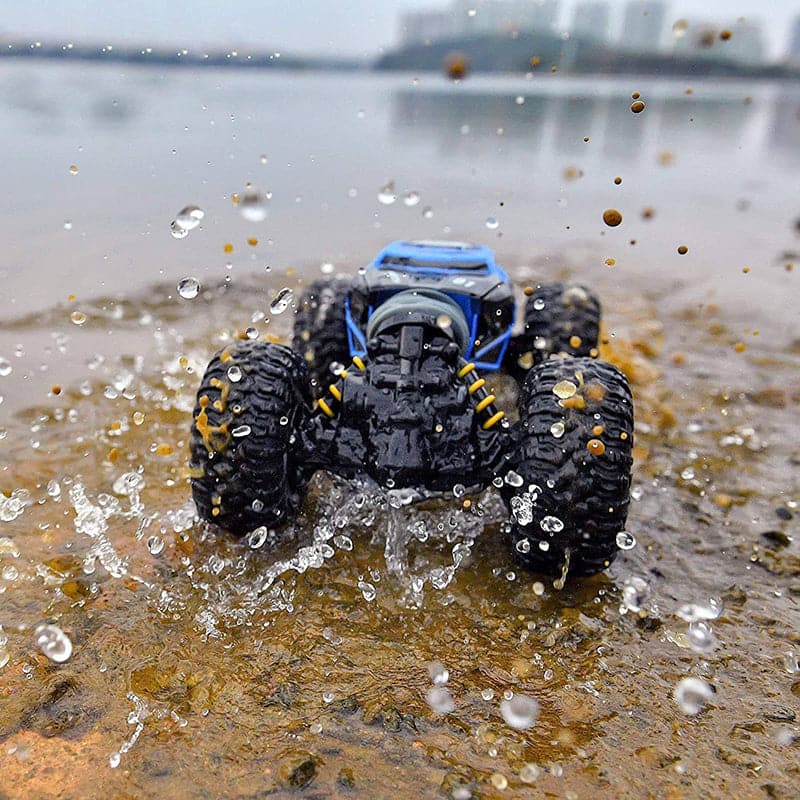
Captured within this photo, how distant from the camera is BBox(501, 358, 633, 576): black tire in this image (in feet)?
9.00

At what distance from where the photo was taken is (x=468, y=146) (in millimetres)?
18703

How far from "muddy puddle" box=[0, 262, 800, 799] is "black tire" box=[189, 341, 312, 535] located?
0.33 m

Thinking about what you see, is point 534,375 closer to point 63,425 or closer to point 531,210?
point 63,425

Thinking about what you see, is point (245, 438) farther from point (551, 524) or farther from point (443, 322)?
point (551, 524)

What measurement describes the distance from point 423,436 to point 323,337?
1.69 m

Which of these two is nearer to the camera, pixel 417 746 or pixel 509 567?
pixel 417 746

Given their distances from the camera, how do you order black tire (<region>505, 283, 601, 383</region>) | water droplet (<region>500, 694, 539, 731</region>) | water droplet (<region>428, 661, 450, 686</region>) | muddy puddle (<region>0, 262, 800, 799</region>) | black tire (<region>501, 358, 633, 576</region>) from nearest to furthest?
muddy puddle (<region>0, 262, 800, 799</region>) → water droplet (<region>500, 694, 539, 731</region>) → water droplet (<region>428, 661, 450, 686</region>) → black tire (<region>501, 358, 633, 576</region>) → black tire (<region>505, 283, 601, 383</region>)

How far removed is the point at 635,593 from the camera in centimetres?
315

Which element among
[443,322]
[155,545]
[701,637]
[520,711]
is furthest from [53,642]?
[701,637]

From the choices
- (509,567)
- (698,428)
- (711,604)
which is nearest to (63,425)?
(509,567)

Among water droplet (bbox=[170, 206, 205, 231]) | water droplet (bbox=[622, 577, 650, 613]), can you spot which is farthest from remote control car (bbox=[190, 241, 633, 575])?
water droplet (bbox=[170, 206, 205, 231])

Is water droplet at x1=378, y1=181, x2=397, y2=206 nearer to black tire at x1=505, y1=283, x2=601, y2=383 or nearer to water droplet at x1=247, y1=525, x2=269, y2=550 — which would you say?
black tire at x1=505, y1=283, x2=601, y2=383

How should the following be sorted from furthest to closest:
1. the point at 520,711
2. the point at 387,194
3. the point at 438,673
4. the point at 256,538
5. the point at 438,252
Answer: the point at 387,194, the point at 438,252, the point at 256,538, the point at 438,673, the point at 520,711

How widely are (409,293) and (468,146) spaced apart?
Result: 54.1 ft
